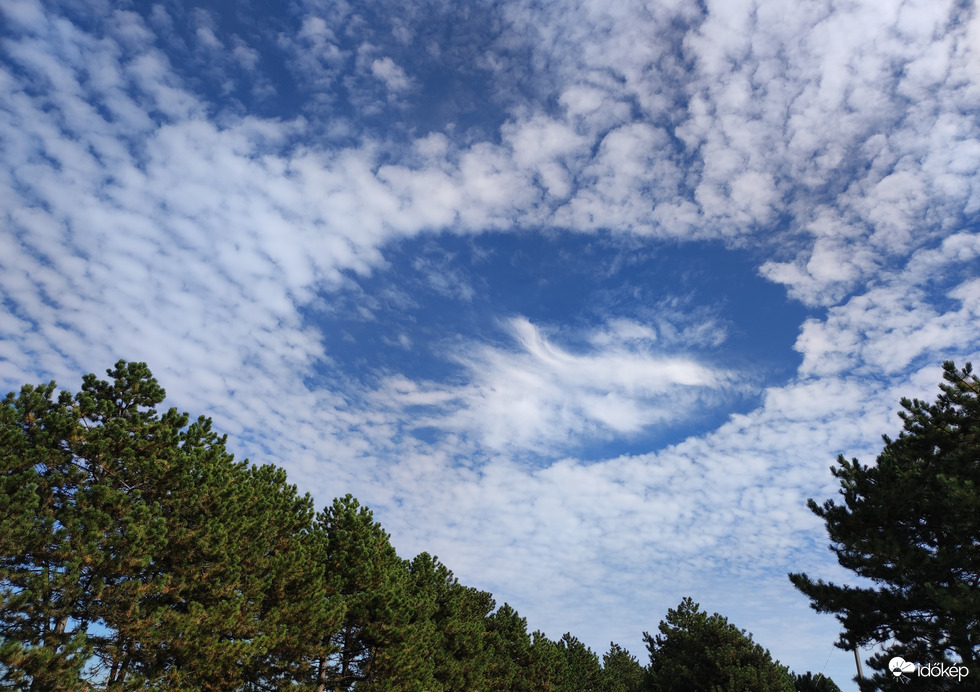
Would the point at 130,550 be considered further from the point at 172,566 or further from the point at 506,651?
the point at 506,651

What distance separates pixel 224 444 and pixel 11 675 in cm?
764

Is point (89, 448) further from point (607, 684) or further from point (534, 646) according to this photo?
point (607, 684)

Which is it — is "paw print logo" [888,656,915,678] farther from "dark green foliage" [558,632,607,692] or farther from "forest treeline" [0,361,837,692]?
"dark green foliage" [558,632,607,692]

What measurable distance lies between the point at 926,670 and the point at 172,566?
21.5 metres

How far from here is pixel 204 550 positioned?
607 inches

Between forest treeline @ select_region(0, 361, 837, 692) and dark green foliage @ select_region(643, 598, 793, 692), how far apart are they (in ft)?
37.9

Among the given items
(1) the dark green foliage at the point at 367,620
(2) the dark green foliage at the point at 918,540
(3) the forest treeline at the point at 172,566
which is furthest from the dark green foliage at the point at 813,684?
(1) the dark green foliage at the point at 367,620

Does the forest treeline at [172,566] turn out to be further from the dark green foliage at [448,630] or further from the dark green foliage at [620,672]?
the dark green foliage at [620,672]

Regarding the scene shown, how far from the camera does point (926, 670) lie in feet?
51.1

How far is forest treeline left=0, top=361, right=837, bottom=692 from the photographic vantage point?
12672mm

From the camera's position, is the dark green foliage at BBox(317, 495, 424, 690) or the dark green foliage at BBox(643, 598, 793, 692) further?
the dark green foliage at BBox(643, 598, 793, 692)

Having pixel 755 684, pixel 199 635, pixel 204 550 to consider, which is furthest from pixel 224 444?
pixel 755 684

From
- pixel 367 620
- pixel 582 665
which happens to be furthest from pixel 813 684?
pixel 582 665

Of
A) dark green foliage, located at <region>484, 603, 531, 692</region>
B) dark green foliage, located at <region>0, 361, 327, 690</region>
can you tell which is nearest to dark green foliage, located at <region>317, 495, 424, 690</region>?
dark green foliage, located at <region>0, 361, 327, 690</region>
